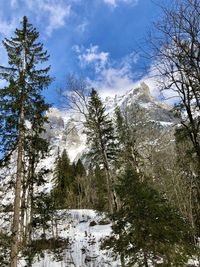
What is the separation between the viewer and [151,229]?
8.70 m

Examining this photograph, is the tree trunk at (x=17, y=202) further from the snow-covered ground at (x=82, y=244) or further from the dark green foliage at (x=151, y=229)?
the dark green foliage at (x=151, y=229)

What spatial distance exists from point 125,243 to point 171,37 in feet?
22.1

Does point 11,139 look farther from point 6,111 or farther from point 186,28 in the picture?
point 186,28

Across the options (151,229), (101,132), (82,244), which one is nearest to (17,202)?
(151,229)

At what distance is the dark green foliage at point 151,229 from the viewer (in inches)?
334

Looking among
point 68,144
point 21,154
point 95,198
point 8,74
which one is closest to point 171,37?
point 21,154

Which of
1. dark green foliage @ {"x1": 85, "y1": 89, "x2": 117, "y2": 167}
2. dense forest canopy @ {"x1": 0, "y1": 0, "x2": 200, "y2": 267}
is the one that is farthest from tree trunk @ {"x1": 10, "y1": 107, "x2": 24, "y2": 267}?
dark green foliage @ {"x1": 85, "y1": 89, "x2": 117, "y2": 167}

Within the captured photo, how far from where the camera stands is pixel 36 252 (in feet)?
53.4

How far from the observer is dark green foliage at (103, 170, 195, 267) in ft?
27.9

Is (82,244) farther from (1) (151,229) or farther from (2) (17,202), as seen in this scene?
(1) (151,229)

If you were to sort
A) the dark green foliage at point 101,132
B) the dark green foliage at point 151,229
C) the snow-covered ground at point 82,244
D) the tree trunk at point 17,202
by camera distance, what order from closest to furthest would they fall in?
the dark green foliage at point 151,229
the tree trunk at point 17,202
the snow-covered ground at point 82,244
the dark green foliage at point 101,132

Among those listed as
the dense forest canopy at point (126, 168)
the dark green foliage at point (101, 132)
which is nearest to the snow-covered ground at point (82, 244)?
the dense forest canopy at point (126, 168)

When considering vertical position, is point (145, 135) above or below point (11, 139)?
above

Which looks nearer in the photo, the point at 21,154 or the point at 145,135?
the point at 21,154
